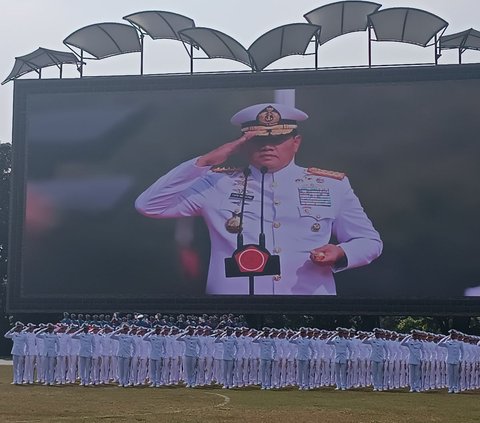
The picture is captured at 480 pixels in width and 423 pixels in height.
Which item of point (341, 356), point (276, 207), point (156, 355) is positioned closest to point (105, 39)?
point (276, 207)

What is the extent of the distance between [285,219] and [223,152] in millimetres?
1727

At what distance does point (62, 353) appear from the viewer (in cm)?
1462

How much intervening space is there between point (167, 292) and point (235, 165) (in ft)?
8.55

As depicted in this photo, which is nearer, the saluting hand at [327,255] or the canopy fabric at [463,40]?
the saluting hand at [327,255]

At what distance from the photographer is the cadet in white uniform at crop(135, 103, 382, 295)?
1680 centimetres

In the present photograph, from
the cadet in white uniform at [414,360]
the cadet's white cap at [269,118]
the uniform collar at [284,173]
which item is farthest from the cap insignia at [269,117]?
→ the cadet in white uniform at [414,360]

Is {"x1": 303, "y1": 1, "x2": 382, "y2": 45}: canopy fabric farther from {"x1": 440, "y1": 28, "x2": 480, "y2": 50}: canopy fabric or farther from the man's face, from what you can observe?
the man's face

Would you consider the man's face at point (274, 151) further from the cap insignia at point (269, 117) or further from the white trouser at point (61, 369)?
the white trouser at point (61, 369)

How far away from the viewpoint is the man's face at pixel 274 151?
1728 cm

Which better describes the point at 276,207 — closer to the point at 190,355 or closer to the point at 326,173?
the point at 326,173

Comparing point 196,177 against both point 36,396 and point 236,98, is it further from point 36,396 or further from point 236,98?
point 36,396

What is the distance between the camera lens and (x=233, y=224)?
17.2 metres

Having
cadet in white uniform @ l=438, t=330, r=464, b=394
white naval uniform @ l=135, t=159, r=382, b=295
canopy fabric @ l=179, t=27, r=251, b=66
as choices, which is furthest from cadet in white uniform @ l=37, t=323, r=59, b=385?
canopy fabric @ l=179, t=27, r=251, b=66

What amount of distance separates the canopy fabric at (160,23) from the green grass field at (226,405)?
7.83 m
